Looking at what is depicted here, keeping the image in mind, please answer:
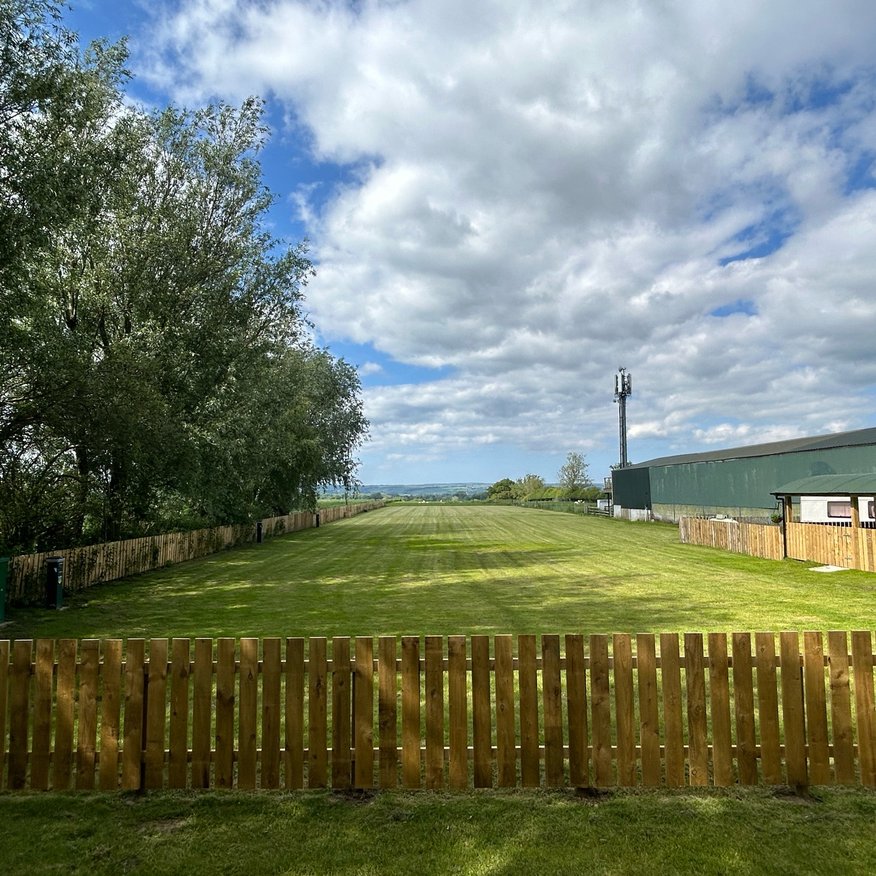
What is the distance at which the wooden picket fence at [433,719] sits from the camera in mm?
4793

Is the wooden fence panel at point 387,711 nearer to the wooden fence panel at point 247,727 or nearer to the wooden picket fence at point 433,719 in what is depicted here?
the wooden picket fence at point 433,719

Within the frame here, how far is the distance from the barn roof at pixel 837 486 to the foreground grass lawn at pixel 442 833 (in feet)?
53.9

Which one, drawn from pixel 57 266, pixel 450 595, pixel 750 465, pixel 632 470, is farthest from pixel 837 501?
pixel 632 470

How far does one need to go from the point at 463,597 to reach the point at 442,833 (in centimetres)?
1069

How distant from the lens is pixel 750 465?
35938mm

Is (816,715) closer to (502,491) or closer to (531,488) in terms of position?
(531,488)

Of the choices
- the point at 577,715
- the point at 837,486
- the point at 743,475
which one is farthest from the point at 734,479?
the point at 577,715

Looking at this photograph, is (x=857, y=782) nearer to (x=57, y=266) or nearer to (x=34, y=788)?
(x=34, y=788)

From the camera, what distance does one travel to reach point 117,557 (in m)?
18.5

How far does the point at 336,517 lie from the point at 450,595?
52.2 meters

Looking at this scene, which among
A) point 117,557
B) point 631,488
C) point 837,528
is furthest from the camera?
point 631,488

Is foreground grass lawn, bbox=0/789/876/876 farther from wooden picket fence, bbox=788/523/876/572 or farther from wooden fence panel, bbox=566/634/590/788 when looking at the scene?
wooden picket fence, bbox=788/523/876/572

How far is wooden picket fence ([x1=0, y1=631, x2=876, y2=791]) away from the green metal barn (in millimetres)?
25401

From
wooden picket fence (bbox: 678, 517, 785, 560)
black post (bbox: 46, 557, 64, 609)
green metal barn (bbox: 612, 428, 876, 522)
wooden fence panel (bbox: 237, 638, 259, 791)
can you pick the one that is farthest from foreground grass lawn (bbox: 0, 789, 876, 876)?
green metal barn (bbox: 612, 428, 876, 522)
